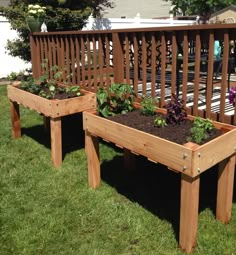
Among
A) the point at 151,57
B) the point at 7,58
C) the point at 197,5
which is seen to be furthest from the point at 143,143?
the point at 197,5

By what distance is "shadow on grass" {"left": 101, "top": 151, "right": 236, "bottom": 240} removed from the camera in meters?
3.39

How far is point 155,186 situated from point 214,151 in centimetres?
126

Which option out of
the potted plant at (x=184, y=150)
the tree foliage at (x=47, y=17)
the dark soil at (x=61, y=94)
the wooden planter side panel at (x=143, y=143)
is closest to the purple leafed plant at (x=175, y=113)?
the potted plant at (x=184, y=150)

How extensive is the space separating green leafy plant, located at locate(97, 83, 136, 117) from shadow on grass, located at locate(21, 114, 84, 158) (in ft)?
4.41

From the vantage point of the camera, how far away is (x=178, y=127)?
127 inches

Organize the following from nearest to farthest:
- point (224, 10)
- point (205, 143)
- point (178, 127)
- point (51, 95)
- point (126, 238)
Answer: point (205, 143) → point (126, 238) → point (178, 127) → point (51, 95) → point (224, 10)

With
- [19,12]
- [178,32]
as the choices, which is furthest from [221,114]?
[19,12]

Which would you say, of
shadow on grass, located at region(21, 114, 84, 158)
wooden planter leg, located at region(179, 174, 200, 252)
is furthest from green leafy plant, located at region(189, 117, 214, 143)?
shadow on grass, located at region(21, 114, 84, 158)

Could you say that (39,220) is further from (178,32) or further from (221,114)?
(178,32)

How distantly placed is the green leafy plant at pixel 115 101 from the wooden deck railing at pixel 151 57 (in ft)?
0.88

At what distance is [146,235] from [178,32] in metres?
1.86

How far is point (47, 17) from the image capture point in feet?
34.9

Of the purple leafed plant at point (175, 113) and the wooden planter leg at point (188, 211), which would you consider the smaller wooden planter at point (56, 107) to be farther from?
the wooden planter leg at point (188, 211)

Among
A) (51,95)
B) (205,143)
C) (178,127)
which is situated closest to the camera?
(205,143)
